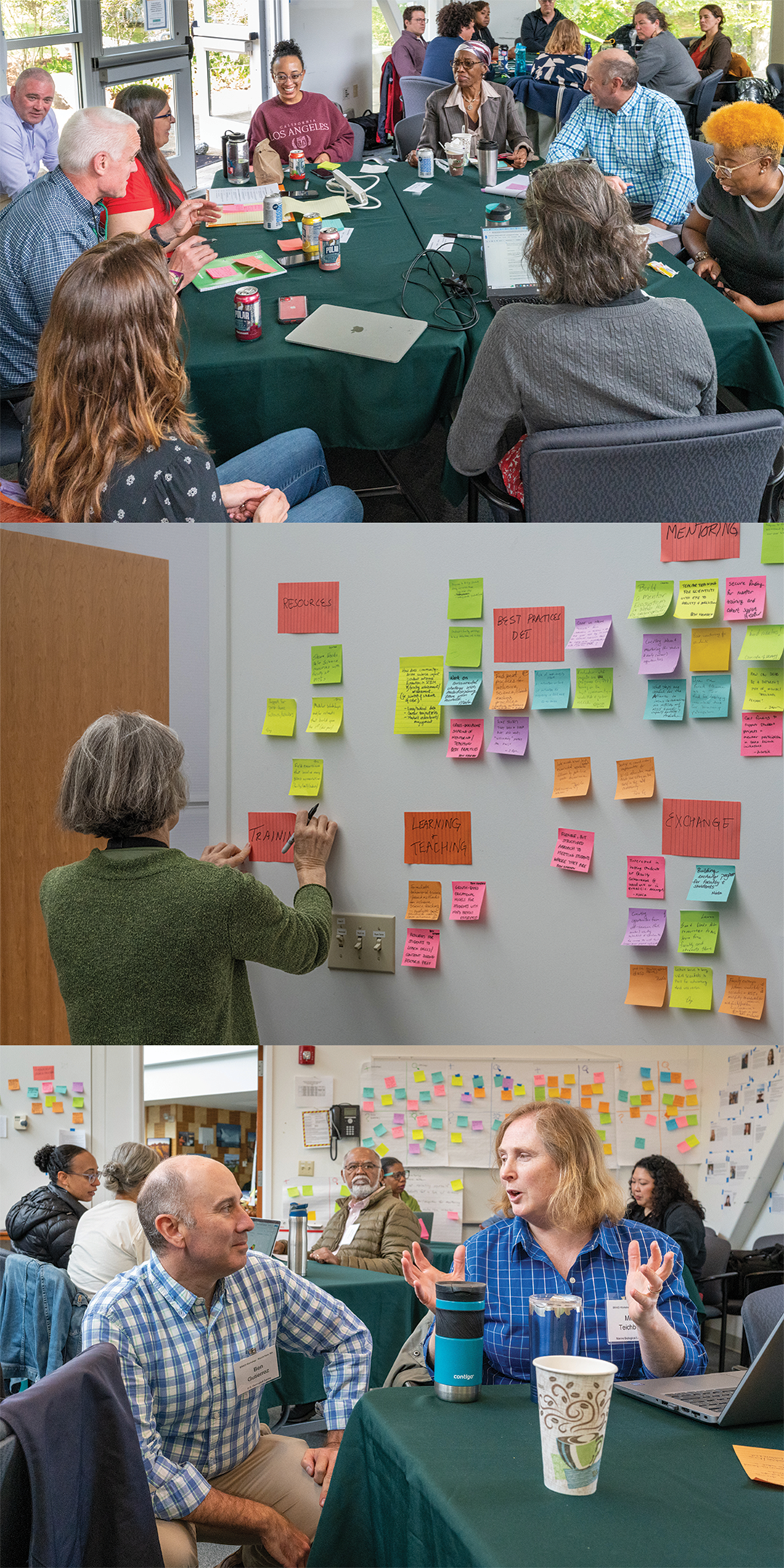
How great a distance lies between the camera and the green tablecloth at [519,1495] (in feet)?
2.86

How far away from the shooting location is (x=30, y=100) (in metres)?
5.05

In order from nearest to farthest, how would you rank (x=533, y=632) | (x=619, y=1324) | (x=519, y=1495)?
(x=519, y=1495) < (x=619, y=1324) < (x=533, y=632)

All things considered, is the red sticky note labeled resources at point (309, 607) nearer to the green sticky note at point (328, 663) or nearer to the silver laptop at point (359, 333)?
the green sticky note at point (328, 663)

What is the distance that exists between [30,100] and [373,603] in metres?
4.35

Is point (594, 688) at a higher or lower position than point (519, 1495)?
higher

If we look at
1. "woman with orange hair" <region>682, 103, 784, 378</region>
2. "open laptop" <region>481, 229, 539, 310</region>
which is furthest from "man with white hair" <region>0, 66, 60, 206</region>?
"woman with orange hair" <region>682, 103, 784, 378</region>

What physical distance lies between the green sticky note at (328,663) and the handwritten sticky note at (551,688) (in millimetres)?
415

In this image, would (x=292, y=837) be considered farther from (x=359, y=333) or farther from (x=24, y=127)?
(x=24, y=127)

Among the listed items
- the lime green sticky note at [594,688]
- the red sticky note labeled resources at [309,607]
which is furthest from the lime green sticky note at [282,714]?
the lime green sticky note at [594,688]

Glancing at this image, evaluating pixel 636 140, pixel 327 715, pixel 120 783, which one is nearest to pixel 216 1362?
pixel 120 783

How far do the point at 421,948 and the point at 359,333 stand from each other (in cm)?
165

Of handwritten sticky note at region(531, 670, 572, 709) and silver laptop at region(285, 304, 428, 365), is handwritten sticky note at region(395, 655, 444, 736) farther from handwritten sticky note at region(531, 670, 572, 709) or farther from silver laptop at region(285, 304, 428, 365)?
silver laptop at region(285, 304, 428, 365)

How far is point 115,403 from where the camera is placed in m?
1.97

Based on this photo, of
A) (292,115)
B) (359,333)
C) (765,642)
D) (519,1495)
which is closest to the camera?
(519,1495)
